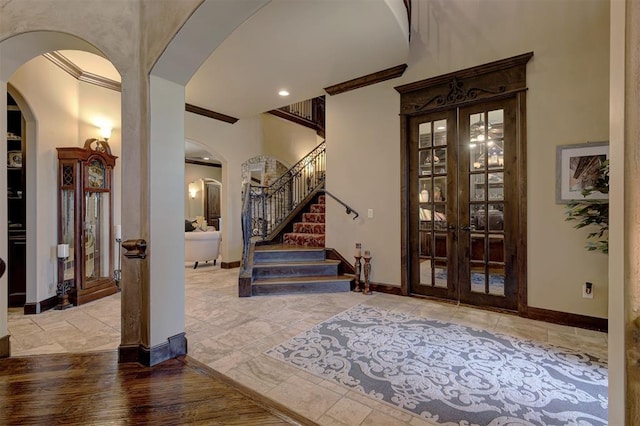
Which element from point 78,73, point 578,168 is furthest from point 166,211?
point 578,168

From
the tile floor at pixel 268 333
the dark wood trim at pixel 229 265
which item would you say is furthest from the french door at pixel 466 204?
the dark wood trim at pixel 229 265

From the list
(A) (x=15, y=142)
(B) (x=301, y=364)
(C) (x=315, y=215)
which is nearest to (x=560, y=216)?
(B) (x=301, y=364)

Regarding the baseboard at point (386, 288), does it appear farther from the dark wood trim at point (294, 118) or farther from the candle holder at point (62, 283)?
the dark wood trim at point (294, 118)

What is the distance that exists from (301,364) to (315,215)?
12.5 feet

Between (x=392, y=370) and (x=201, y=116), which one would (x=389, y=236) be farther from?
(x=201, y=116)

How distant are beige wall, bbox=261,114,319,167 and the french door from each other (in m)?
4.15

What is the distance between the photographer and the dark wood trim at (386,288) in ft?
13.7

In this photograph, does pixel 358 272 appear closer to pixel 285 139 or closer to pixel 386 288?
pixel 386 288

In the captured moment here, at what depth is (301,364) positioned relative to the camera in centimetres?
231

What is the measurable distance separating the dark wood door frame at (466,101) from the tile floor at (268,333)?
56 cm

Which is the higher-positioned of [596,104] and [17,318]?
[596,104]

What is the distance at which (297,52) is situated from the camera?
3.65 meters

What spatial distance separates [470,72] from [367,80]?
1.39 meters

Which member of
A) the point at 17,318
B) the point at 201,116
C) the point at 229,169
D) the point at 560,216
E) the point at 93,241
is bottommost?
the point at 17,318
